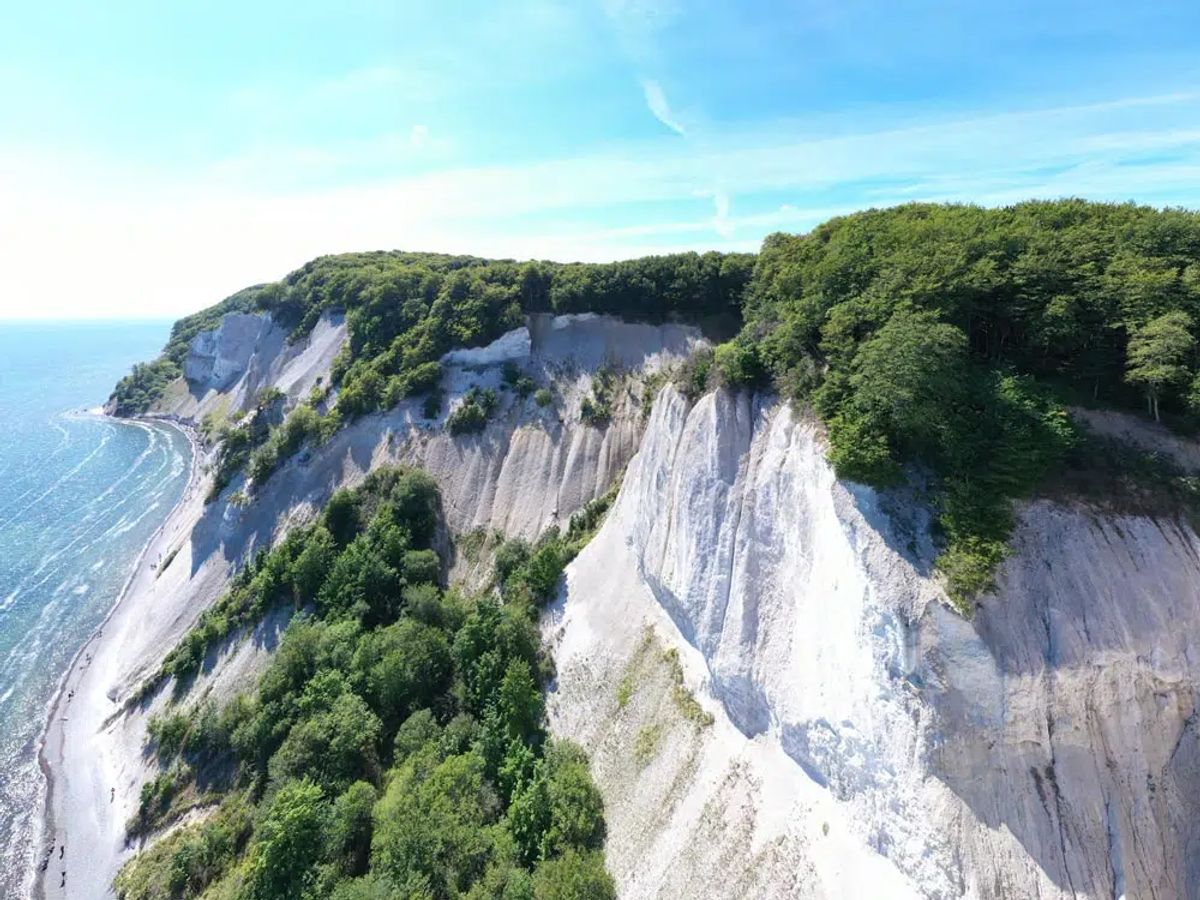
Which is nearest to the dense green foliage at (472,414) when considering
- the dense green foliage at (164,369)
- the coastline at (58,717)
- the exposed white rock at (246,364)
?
the exposed white rock at (246,364)

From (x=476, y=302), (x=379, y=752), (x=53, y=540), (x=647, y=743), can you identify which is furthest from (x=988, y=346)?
(x=53, y=540)

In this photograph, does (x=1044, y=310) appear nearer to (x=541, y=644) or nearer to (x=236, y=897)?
(x=541, y=644)

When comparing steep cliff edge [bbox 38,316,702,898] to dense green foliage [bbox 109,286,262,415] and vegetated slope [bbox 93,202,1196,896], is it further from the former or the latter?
dense green foliage [bbox 109,286,262,415]

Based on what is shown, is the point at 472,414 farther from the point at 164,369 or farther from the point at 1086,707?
the point at 164,369

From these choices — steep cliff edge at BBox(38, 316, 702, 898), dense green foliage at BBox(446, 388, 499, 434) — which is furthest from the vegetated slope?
dense green foliage at BBox(446, 388, 499, 434)

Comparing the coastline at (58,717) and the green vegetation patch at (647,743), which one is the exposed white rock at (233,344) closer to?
the coastline at (58,717)
